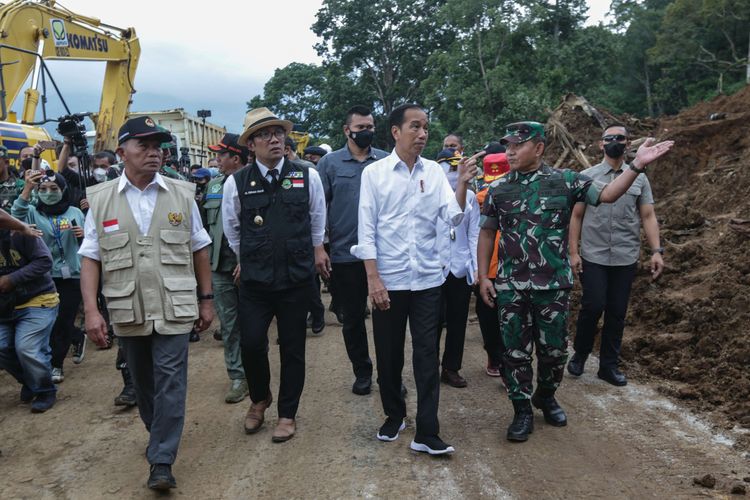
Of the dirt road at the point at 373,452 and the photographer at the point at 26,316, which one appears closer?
the dirt road at the point at 373,452

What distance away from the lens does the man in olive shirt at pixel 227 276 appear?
5395 millimetres

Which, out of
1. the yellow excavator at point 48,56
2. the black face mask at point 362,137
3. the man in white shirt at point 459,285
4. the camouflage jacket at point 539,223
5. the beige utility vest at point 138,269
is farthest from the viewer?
the yellow excavator at point 48,56

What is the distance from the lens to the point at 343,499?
353 cm

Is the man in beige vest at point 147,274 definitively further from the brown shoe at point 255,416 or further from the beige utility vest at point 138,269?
the brown shoe at point 255,416

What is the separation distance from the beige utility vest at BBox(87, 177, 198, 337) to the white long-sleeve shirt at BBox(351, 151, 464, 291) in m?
1.14

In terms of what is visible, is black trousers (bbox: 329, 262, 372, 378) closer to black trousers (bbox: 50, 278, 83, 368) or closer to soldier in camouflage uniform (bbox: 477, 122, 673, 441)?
soldier in camouflage uniform (bbox: 477, 122, 673, 441)

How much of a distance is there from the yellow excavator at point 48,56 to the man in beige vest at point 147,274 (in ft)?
16.8

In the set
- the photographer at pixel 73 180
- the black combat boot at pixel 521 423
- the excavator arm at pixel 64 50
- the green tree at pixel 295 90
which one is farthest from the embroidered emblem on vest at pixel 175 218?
the green tree at pixel 295 90

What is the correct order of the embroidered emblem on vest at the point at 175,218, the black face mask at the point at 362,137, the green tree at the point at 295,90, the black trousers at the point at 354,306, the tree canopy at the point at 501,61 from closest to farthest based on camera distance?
the embroidered emblem on vest at the point at 175,218, the black trousers at the point at 354,306, the black face mask at the point at 362,137, the tree canopy at the point at 501,61, the green tree at the point at 295,90

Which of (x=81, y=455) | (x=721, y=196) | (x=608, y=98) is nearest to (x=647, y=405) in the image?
(x=81, y=455)

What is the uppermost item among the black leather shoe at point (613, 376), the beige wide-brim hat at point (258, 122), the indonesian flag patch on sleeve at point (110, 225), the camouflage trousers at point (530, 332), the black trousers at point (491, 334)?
the beige wide-brim hat at point (258, 122)

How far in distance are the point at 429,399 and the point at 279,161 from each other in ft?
6.26

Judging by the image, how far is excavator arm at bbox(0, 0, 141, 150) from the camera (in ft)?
32.7

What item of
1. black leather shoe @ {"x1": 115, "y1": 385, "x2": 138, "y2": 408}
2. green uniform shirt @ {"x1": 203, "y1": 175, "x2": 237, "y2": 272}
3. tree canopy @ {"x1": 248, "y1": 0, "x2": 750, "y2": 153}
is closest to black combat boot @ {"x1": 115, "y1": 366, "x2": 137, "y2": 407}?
black leather shoe @ {"x1": 115, "y1": 385, "x2": 138, "y2": 408}
